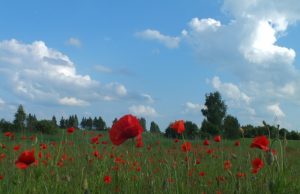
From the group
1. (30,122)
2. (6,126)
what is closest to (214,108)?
(6,126)

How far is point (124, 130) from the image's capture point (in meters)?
3.10

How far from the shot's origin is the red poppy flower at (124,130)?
122 inches

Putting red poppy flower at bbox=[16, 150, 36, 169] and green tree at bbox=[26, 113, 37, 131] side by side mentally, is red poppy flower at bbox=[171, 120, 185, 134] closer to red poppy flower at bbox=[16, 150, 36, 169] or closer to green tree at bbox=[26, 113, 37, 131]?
red poppy flower at bbox=[16, 150, 36, 169]

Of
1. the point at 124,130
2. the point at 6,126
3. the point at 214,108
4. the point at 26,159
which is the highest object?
the point at 214,108

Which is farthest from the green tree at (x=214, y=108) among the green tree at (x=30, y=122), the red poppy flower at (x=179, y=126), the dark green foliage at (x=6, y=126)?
the red poppy flower at (x=179, y=126)

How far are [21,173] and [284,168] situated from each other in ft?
15.5

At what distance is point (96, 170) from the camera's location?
24.6ft

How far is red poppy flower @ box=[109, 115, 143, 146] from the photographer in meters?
3.09

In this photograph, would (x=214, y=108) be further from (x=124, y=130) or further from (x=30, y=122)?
(x=124, y=130)

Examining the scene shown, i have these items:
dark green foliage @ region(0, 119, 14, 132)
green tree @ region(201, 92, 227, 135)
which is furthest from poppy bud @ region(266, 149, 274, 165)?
green tree @ region(201, 92, 227, 135)

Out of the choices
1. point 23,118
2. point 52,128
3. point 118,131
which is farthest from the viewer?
point 52,128

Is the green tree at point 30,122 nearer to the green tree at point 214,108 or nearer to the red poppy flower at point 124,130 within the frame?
the red poppy flower at point 124,130

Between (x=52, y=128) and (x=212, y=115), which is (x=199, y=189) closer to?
(x=52, y=128)

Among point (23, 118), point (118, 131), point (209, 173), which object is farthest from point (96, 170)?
point (23, 118)
